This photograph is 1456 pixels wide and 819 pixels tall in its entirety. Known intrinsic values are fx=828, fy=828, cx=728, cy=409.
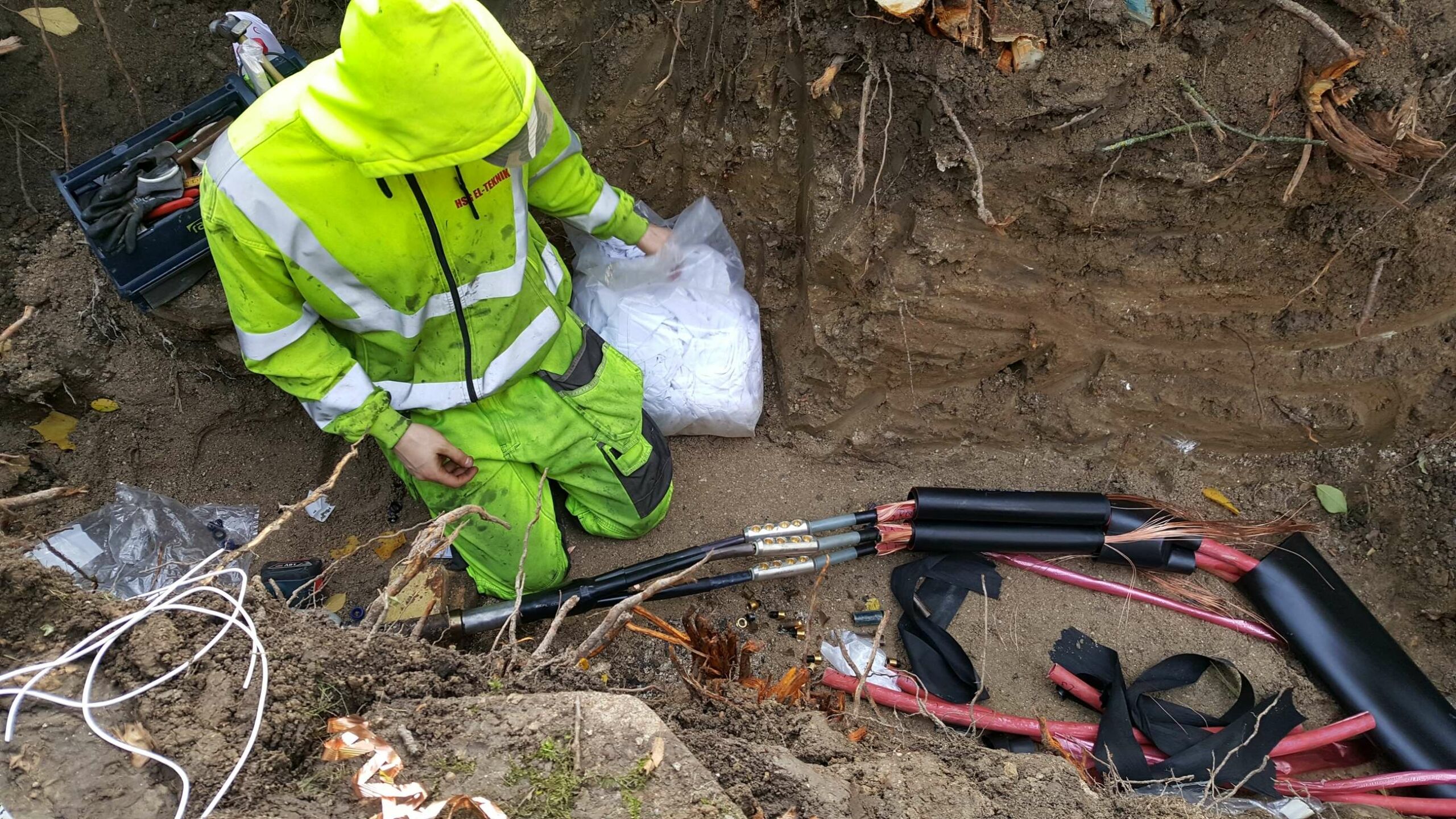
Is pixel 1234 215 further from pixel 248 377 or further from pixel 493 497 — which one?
pixel 248 377

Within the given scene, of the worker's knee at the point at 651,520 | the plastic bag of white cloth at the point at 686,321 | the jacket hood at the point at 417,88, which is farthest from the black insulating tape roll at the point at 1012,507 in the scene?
the jacket hood at the point at 417,88

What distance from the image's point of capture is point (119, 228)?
2191 millimetres

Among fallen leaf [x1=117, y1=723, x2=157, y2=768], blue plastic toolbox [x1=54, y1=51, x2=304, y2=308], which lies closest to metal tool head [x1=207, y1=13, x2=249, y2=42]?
blue plastic toolbox [x1=54, y1=51, x2=304, y2=308]

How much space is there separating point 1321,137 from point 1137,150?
0.44 m

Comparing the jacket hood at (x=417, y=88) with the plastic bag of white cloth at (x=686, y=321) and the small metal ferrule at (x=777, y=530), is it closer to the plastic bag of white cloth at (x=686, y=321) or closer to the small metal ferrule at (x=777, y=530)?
the plastic bag of white cloth at (x=686, y=321)

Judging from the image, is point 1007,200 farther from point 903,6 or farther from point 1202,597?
point 1202,597

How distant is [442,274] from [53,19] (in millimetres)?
1623

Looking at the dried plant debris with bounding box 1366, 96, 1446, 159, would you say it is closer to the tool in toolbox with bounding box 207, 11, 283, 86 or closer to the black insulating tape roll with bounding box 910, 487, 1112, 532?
the black insulating tape roll with bounding box 910, 487, 1112, 532

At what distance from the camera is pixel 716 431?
301 cm

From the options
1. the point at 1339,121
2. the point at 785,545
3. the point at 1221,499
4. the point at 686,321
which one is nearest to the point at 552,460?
the point at 686,321

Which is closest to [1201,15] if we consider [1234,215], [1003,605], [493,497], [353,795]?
[1234,215]

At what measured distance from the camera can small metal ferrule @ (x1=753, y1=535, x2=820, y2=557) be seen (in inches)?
101

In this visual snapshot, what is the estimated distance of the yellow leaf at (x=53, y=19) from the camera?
2523 mm

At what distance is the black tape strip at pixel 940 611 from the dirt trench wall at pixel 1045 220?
1.57ft
